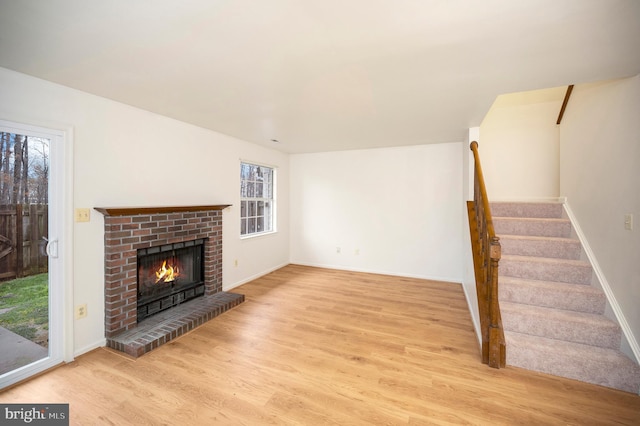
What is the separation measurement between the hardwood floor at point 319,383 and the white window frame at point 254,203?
6.11 feet

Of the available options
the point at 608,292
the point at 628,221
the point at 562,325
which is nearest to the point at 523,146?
the point at 628,221

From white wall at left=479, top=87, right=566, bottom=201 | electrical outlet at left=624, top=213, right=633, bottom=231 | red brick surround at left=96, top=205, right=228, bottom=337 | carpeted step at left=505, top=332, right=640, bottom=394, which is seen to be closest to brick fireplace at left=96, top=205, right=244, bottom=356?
red brick surround at left=96, top=205, right=228, bottom=337

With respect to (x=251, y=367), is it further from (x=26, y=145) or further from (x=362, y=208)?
(x=362, y=208)

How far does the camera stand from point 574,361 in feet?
6.43

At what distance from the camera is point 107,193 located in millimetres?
2475

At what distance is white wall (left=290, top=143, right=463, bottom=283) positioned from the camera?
4348 millimetres

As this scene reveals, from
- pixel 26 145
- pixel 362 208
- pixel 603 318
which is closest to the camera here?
pixel 26 145

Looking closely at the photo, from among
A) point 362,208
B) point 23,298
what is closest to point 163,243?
point 23,298

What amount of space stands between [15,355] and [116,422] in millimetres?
1273

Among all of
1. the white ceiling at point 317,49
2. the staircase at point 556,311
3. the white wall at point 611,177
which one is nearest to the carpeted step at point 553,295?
the staircase at point 556,311

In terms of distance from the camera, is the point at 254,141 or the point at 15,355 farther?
the point at 254,141

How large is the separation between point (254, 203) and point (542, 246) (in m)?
4.07

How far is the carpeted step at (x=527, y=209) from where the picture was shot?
3170 millimetres

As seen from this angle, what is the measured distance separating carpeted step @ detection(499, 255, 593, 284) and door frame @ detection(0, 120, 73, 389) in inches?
159
